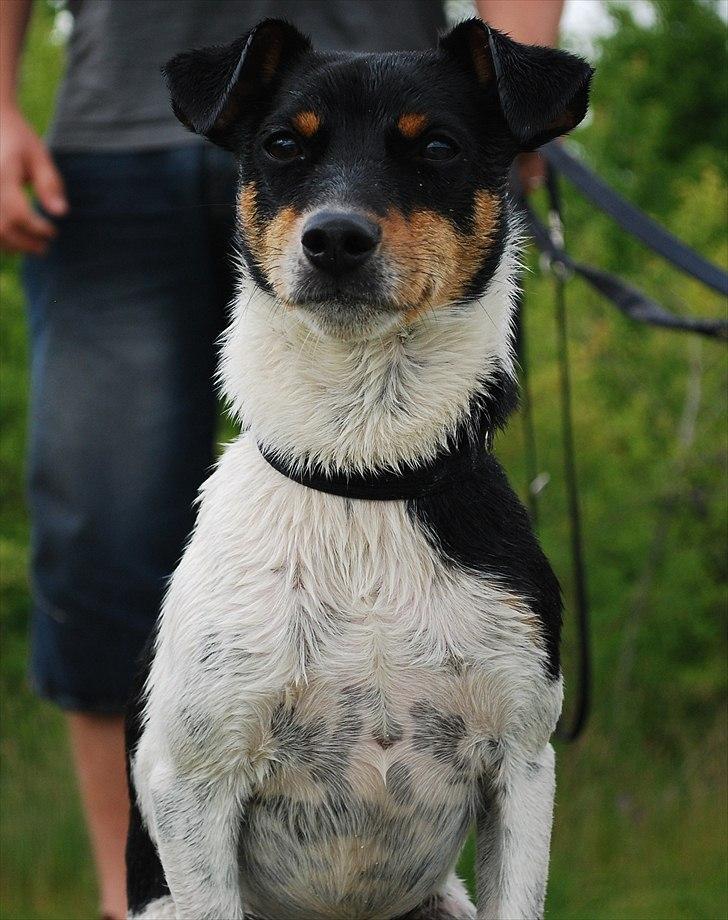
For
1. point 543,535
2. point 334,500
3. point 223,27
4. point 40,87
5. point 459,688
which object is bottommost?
point 543,535

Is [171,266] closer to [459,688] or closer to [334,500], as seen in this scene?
[334,500]

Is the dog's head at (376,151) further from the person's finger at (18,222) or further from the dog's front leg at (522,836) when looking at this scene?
the dog's front leg at (522,836)

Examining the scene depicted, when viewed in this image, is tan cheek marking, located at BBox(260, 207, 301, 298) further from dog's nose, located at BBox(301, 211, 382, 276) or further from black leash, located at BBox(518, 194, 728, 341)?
black leash, located at BBox(518, 194, 728, 341)

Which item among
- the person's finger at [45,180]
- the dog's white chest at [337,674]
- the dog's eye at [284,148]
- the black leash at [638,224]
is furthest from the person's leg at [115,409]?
the black leash at [638,224]

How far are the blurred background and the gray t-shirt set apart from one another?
1.62 meters

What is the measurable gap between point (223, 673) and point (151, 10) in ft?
5.18

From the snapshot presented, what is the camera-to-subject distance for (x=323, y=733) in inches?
86.7

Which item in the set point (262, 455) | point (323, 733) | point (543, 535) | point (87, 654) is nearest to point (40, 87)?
point (543, 535)

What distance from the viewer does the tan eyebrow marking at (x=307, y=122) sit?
228 cm

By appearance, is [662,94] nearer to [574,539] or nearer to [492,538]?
[574,539]

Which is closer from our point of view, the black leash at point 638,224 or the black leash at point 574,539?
the black leash at point 638,224

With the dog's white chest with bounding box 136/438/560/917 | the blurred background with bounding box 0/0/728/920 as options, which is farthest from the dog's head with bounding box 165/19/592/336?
the blurred background with bounding box 0/0/728/920

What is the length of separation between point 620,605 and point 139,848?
9.54 feet

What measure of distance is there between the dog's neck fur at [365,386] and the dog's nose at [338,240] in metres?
0.18
